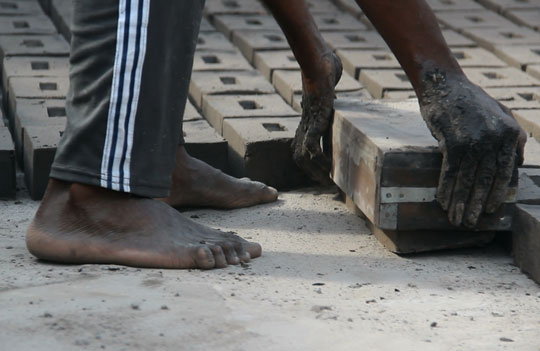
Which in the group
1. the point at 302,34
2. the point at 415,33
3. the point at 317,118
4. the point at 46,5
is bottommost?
the point at 46,5

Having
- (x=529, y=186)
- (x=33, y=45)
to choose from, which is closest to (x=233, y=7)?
(x=33, y=45)

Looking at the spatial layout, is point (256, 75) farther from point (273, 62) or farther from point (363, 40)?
point (363, 40)

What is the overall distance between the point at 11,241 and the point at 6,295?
1.84ft

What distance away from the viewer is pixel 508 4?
6234 mm

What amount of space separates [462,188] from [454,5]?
3631 mm

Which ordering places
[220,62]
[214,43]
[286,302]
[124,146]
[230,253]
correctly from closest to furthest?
[286,302], [124,146], [230,253], [220,62], [214,43]

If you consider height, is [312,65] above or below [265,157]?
above

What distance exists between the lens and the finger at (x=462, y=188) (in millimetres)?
2789

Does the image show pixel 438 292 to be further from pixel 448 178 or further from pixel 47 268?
pixel 47 268

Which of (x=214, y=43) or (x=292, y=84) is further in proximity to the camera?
(x=214, y=43)

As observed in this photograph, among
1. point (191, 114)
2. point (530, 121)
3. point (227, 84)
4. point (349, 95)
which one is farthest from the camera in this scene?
point (227, 84)

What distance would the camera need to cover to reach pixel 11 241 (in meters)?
2.98

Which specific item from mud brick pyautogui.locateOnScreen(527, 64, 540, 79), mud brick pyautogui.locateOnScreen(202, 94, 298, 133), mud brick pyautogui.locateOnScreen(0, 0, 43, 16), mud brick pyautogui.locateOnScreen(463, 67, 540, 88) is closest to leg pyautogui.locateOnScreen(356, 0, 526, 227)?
mud brick pyautogui.locateOnScreen(202, 94, 298, 133)

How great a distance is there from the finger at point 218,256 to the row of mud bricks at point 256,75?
22.3 inches
